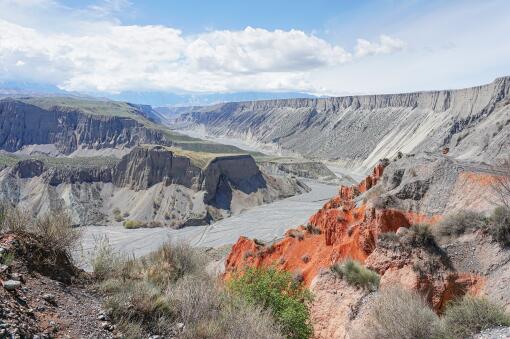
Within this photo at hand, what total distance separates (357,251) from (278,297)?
45.6 feet

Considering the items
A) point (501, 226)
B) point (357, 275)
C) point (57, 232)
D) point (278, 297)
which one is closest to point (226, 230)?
point (357, 275)

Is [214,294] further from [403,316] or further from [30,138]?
[30,138]

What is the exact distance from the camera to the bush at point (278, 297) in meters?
15.4

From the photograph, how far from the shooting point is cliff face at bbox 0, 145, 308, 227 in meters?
103

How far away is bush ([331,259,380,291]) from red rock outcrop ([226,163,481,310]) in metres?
0.65

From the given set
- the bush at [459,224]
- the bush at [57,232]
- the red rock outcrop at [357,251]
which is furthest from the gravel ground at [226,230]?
the bush at [57,232]

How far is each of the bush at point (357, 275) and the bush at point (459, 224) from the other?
4118 mm

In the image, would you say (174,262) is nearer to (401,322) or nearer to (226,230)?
(401,322)

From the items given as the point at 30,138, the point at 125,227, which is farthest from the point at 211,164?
the point at 30,138

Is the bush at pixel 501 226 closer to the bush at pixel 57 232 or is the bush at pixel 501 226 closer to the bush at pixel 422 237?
the bush at pixel 422 237

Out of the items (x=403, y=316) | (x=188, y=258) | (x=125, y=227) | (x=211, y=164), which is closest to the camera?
(x=403, y=316)

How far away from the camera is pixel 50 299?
1048 cm

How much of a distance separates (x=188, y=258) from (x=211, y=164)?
98.2 metres

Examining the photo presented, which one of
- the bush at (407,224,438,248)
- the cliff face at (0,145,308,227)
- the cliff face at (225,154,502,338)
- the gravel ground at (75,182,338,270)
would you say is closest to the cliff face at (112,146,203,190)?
the cliff face at (0,145,308,227)
